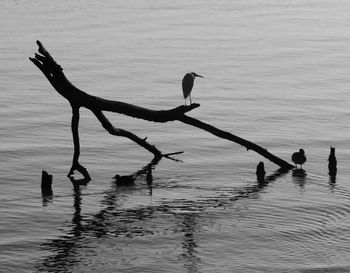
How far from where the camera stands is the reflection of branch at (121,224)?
2370 centimetres

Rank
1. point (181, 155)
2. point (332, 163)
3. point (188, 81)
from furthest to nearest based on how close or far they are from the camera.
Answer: point (188, 81)
point (181, 155)
point (332, 163)

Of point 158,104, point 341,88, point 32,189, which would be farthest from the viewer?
point 341,88

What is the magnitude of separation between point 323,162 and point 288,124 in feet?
19.4

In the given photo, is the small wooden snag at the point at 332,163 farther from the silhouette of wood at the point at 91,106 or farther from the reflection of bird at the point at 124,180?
the reflection of bird at the point at 124,180

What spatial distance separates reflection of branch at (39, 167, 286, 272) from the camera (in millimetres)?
23703

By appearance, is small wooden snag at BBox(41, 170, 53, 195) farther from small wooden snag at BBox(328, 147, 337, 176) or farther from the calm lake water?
small wooden snag at BBox(328, 147, 337, 176)

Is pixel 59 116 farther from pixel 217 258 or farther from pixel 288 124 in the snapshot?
pixel 217 258

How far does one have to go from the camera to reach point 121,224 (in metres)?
26.4

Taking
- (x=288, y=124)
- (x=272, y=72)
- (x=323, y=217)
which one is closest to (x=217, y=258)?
(x=323, y=217)

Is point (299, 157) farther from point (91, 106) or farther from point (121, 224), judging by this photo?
point (121, 224)

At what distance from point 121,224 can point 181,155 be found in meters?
7.95

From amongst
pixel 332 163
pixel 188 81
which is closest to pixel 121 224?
pixel 332 163

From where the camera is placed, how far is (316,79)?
48.8 meters

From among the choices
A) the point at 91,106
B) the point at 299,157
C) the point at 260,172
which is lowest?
the point at 260,172
